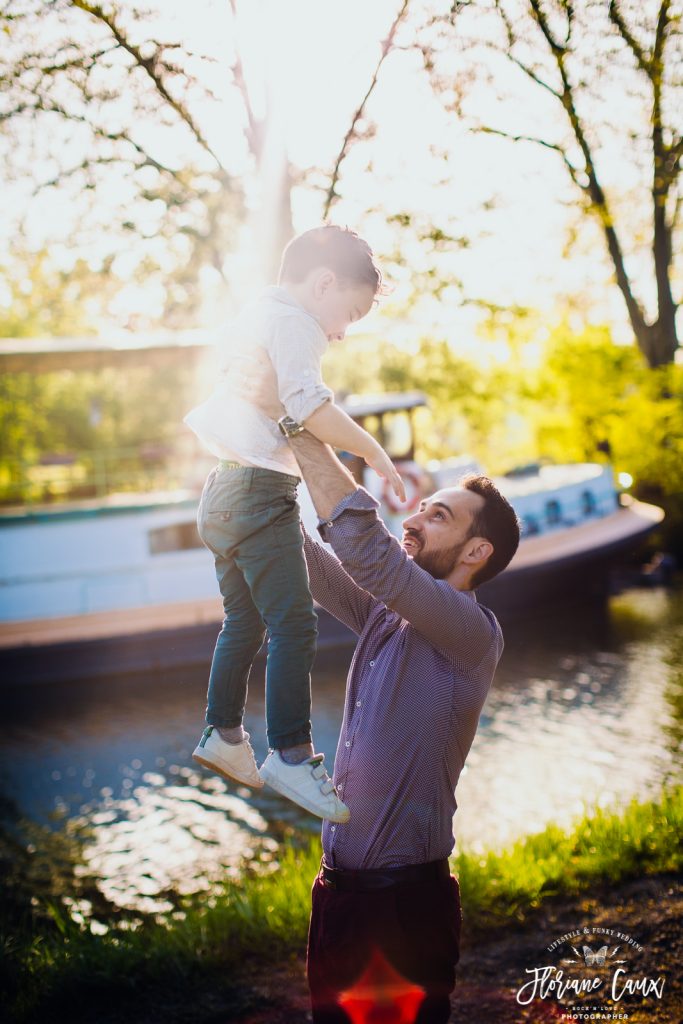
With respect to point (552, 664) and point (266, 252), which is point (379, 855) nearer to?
point (266, 252)

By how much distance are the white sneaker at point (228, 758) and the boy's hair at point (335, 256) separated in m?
1.11

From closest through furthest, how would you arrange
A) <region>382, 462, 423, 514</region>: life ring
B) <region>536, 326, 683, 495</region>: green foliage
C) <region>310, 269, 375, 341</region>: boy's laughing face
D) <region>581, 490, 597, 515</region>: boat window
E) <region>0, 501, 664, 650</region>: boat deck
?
<region>310, 269, 375, 341</region>: boy's laughing face → <region>0, 501, 664, 650</region>: boat deck → <region>382, 462, 423, 514</region>: life ring → <region>581, 490, 597, 515</region>: boat window → <region>536, 326, 683, 495</region>: green foliage

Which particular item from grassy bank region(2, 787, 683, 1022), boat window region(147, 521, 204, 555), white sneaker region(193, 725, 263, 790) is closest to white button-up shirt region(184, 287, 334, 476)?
white sneaker region(193, 725, 263, 790)

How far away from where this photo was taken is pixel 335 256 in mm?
2049

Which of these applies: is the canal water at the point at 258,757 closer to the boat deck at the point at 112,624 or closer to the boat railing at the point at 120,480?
the boat deck at the point at 112,624

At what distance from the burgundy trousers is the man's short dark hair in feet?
2.90

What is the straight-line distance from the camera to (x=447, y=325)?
13.7 m

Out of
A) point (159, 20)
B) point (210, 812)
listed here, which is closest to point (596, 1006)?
point (159, 20)

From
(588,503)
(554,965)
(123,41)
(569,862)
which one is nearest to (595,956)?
(554,965)

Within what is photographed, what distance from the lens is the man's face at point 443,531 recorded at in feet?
8.02

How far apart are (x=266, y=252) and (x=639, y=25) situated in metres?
5.83

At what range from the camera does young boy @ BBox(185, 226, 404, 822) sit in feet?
6.70

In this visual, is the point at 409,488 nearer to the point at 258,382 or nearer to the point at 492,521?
the point at 492,521

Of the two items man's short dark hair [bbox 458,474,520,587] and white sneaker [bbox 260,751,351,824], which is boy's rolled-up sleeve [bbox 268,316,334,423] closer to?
man's short dark hair [bbox 458,474,520,587]
